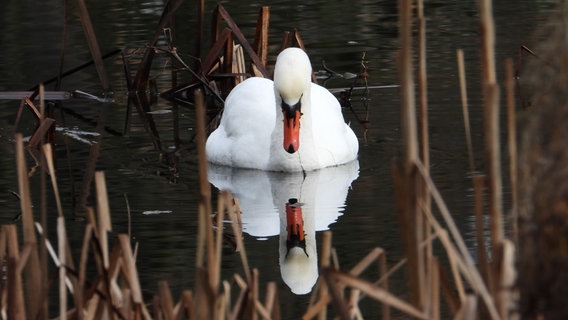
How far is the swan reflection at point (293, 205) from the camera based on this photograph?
5.21m

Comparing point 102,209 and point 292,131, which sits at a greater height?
point 102,209

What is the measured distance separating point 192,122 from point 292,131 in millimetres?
1542

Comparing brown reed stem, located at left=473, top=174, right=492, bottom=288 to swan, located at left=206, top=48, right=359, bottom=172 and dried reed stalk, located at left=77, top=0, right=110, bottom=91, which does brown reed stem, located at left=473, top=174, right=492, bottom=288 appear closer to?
swan, located at left=206, top=48, right=359, bottom=172

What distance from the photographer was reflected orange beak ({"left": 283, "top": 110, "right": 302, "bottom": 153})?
717 centimetres

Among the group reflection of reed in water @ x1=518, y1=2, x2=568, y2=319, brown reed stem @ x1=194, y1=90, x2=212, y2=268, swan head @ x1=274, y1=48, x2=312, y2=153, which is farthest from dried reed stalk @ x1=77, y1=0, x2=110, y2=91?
reflection of reed in water @ x1=518, y1=2, x2=568, y2=319

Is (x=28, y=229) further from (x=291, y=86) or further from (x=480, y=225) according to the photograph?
(x=291, y=86)

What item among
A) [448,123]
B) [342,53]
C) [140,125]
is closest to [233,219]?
[448,123]

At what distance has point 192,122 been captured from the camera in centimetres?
863

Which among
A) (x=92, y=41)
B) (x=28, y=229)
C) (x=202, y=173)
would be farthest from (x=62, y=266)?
(x=92, y=41)

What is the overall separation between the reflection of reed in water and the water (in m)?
1.41

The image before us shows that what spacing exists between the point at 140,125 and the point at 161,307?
205 inches

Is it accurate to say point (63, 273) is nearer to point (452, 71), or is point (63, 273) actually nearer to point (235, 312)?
point (235, 312)

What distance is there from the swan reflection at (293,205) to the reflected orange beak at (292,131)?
18 centimetres

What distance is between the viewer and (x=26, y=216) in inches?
134
